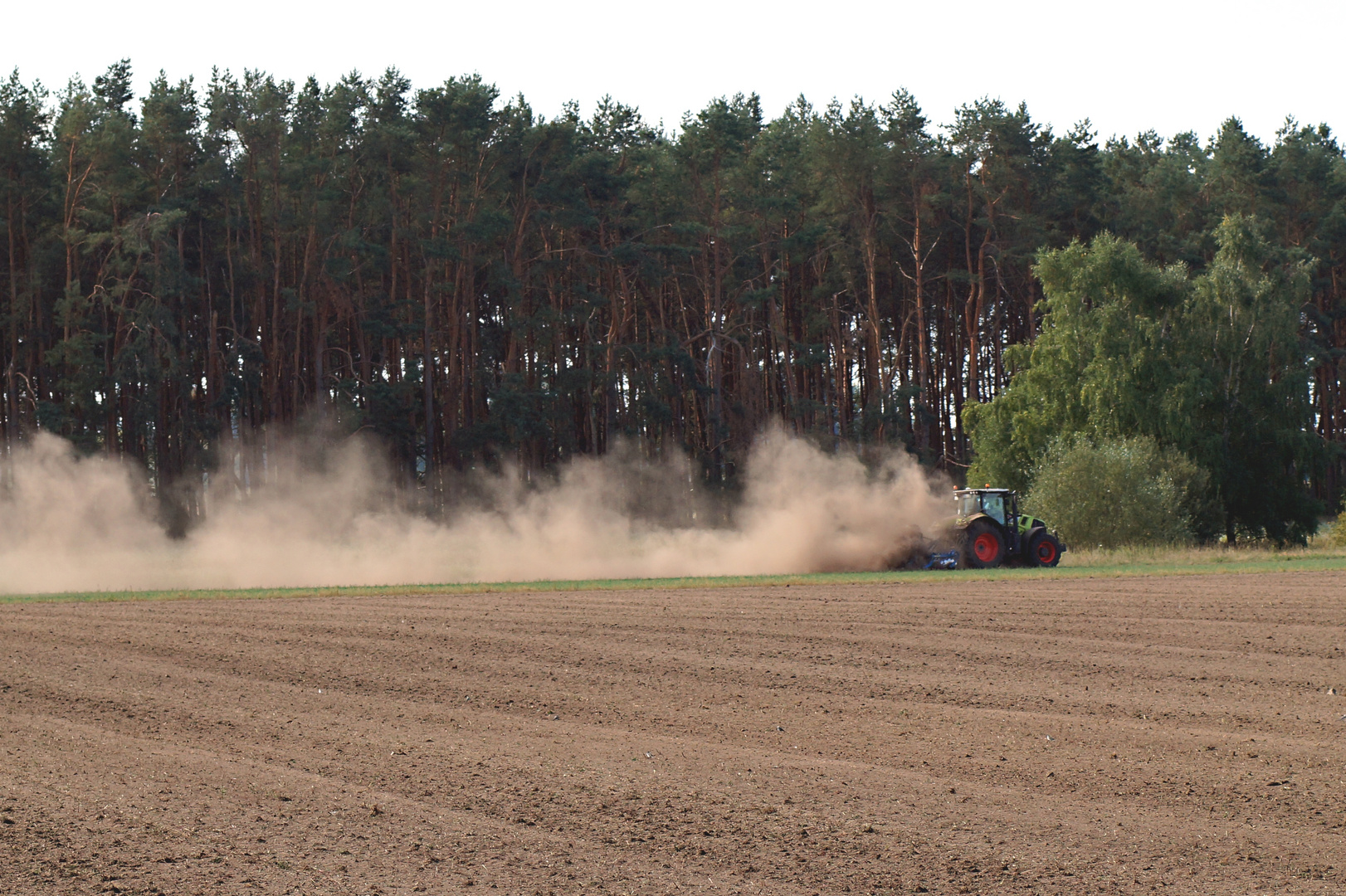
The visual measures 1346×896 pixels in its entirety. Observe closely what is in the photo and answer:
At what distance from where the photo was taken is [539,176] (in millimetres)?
56094

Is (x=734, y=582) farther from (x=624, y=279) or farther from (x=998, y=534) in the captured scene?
(x=624, y=279)

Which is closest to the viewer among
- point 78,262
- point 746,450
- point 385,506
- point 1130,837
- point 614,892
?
point 614,892

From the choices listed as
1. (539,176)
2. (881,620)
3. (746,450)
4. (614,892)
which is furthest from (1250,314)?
(614,892)

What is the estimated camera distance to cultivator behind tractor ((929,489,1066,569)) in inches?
1268

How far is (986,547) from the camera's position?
32344 millimetres

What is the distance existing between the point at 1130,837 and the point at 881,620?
1169 cm

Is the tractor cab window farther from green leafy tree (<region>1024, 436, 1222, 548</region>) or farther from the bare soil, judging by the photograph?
the bare soil

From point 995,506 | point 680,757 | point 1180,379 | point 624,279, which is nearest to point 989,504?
point 995,506

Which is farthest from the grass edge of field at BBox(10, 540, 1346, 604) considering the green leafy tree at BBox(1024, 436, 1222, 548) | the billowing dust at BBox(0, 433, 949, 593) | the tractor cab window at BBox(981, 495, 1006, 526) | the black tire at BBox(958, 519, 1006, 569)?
the green leafy tree at BBox(1024, 436, 1222, 548)

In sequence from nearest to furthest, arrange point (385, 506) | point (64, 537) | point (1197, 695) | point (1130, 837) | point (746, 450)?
point (1130, 837)
point (1197, 695)
point (64, 537)
point (385, 506)
point (746, 450)

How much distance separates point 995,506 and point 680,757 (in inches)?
947

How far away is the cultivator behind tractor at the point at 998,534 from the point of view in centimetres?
3222

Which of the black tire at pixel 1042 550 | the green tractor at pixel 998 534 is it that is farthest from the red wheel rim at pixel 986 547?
the black tire at pixel 1042 550

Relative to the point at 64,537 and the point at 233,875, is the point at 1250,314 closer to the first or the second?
the point at 64,537
